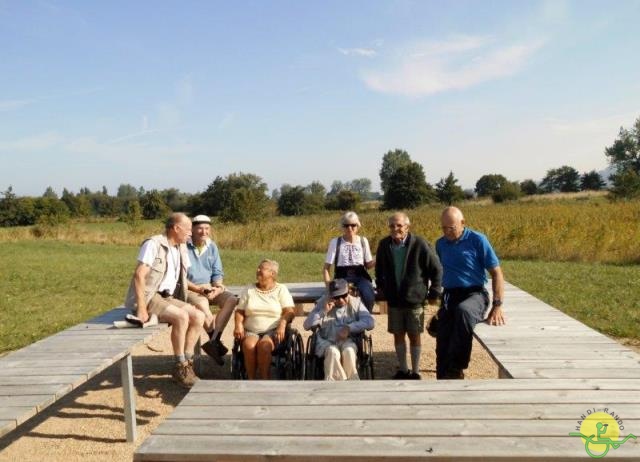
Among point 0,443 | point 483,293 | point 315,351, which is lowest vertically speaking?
point 0,443

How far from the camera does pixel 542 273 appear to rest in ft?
35.8

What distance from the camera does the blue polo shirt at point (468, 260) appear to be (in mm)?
4656

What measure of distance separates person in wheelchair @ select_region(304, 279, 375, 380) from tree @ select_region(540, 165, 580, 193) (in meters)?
74.3

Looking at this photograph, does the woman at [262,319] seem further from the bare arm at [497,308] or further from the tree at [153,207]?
the tree at [153,207]

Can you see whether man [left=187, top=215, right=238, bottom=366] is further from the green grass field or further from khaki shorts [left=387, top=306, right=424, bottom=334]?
the green grass field

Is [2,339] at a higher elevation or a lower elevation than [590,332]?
lower

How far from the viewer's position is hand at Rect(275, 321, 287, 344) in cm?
478

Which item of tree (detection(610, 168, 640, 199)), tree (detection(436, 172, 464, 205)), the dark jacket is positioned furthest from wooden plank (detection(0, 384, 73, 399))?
tree (detection(436, 172, 464, 205))

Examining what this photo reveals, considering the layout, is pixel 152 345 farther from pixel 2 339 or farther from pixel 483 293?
pixel 483 293

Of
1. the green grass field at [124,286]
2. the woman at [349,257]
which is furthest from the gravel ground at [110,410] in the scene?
the green grass field at [124,286]

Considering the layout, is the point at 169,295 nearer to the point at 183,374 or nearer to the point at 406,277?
the point at 183,374

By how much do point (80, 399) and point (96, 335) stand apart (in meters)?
1.05

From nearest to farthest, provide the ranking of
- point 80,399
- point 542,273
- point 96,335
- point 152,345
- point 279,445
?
point 279,445
point 96,335
point 80,399
point 152,345
point 542,273

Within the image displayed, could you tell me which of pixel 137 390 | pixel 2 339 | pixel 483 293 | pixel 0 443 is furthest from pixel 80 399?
pixel 483 293
